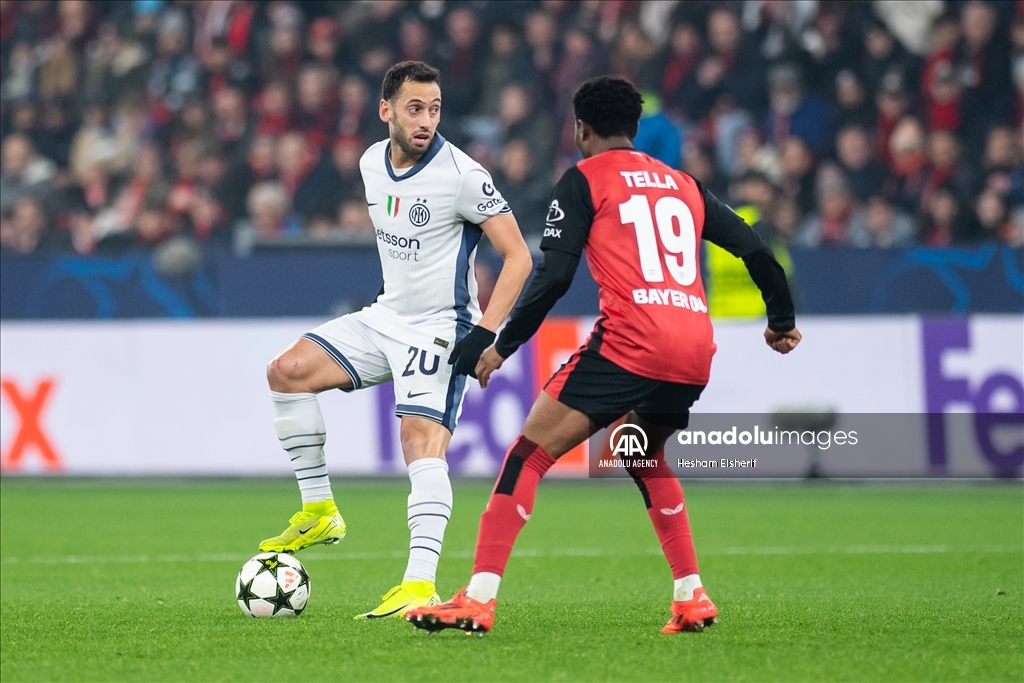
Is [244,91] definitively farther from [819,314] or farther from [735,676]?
[735,676]

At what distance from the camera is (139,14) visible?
1667 centimetres

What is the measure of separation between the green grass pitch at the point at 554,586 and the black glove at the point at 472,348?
0.93 metres

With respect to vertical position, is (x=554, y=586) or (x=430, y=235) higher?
(x=430, y=235)

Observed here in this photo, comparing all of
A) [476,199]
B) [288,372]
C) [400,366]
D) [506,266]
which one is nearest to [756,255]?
[506,266]

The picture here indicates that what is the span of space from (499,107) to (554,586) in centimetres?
861

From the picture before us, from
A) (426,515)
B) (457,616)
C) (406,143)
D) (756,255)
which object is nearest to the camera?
(457,616)

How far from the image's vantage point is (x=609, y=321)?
5.00m

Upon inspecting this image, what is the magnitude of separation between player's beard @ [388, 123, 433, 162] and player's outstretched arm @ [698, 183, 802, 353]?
1187 millimetres

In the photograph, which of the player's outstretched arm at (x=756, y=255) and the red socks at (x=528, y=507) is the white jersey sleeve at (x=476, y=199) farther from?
the red socks at (x=528, y=507)

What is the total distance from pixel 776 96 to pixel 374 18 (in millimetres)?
4374

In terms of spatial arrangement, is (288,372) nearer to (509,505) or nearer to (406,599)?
(406,599)

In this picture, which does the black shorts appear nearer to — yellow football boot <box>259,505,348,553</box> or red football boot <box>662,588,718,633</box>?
red football boot <box>662,588,718,633</box>

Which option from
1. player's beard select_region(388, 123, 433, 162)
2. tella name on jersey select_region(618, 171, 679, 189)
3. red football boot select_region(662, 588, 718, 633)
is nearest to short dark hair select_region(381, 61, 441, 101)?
player's beard select_region(388, 123, 433, 162)

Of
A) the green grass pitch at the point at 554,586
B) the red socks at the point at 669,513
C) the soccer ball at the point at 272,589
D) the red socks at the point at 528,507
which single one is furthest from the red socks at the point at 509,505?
the soccer ball at the point at 272,589
